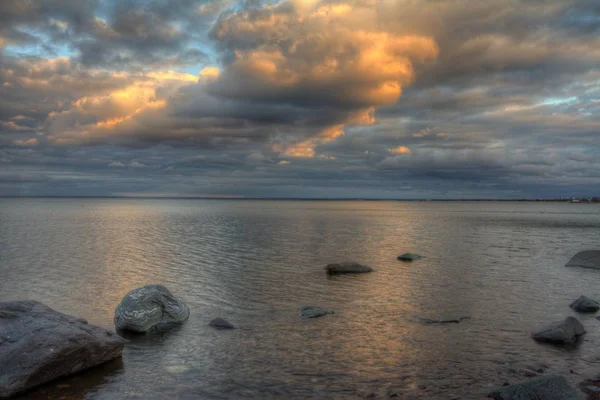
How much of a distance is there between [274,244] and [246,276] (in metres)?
25.0

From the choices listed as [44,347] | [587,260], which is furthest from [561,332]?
[587,260]

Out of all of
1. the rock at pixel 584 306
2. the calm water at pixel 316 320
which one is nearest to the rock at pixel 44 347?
the calm water at pixel 316 320

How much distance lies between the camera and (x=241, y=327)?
22.0 m

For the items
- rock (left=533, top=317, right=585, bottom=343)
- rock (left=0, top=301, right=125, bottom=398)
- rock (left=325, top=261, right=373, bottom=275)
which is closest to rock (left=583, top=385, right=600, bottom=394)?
rock (left=533, top=317, right=585, bottom=343)

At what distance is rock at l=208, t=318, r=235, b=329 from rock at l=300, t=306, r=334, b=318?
14.1 ft

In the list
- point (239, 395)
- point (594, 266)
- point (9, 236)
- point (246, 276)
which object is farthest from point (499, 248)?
point (9, 236)

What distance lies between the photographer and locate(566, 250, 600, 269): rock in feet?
138

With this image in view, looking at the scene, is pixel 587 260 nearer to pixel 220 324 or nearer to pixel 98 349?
pixel 220 324

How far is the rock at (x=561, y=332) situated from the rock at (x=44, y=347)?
721 inches

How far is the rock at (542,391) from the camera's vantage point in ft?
42.5

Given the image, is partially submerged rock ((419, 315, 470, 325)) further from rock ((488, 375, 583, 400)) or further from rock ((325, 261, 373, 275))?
rock ((325, 261, 373, 275))

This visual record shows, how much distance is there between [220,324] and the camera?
22.0 m

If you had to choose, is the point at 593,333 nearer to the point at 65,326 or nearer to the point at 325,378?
the point at 325,378

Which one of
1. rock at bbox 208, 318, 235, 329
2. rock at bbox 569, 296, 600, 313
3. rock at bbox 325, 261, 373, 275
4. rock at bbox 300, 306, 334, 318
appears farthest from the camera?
rock at bbox 325, 261, 373, 275
